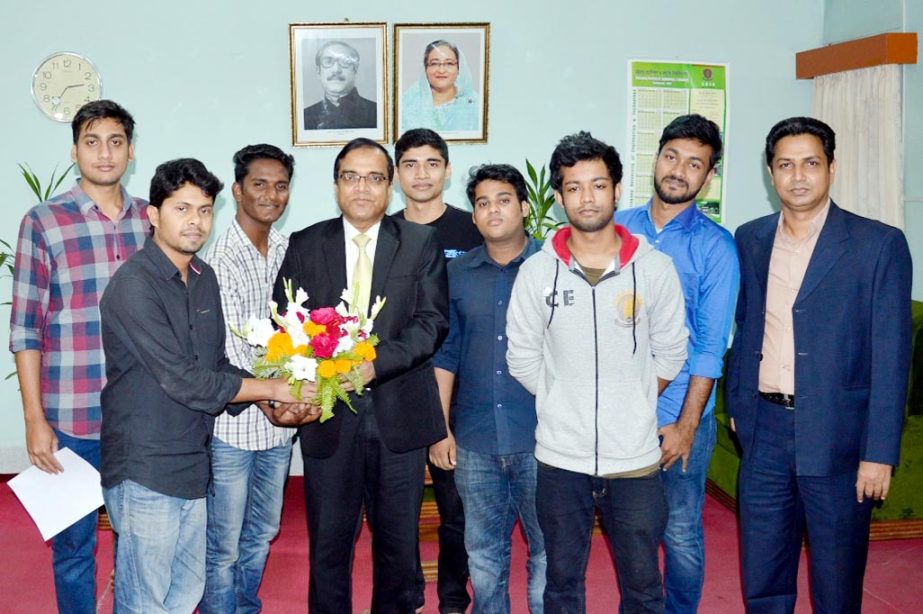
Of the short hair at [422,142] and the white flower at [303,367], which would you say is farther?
the short hair at [422,142]

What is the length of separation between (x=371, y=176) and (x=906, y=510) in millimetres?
3198

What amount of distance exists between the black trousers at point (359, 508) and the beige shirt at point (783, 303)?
1167 millimetres

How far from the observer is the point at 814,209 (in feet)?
8.47

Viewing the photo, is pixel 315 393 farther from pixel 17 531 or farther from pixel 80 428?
pixel 17 531

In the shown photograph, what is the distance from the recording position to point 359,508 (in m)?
2.70

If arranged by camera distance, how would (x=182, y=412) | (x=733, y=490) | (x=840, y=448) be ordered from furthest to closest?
(x=733, y=490) < (x=840, y=448) < (x=182, y=412)

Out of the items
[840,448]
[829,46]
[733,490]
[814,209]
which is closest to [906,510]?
[733,490]

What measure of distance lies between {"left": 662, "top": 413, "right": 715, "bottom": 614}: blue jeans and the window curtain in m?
2.58

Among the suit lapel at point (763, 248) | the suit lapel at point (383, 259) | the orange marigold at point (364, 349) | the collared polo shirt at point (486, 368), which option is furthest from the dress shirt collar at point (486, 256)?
the suit lapel at point (763, 248)

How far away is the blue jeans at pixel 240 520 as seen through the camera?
2.73m

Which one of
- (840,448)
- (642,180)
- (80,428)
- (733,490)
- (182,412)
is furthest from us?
(642,180)

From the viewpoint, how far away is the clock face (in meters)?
4.73

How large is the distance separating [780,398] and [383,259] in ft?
4.41

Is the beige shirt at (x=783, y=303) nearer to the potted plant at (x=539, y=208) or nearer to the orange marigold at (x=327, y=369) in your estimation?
the orange marigold at (x=327, y=369)
